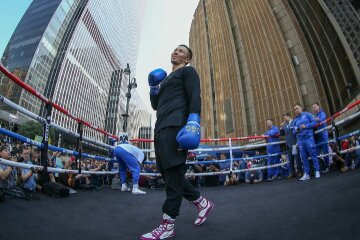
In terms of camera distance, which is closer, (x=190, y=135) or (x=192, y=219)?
(x=190, y=135)

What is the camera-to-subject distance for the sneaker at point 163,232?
2.09 m

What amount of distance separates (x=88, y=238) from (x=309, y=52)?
25984 millimetres

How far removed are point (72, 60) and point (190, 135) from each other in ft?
246

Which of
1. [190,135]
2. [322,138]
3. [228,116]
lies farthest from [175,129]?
[228,116]

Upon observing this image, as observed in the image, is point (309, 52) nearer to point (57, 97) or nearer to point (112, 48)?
point (57, 97)

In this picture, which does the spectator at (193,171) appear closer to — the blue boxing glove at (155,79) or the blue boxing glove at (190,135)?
the blue boxing glove at (155,79)

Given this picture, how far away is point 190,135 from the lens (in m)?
2.27

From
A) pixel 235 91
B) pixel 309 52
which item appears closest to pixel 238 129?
pixel 235 91

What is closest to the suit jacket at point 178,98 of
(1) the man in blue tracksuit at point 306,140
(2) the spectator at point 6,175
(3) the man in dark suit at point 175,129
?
(3) the man in dark suit at point 175,129

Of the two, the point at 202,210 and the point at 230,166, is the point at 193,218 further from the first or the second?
the point at 230,166

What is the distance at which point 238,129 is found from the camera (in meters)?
29.9

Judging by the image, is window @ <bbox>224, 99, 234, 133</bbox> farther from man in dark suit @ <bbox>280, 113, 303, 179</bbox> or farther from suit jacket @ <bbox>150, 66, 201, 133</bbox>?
suit jacket @ <bbox>150, 66, 201, 133</bbox>

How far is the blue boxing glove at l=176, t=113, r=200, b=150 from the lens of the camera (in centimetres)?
226

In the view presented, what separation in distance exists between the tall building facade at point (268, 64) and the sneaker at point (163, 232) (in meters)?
17.4
